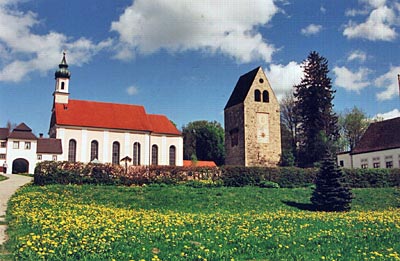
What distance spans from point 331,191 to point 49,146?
1363 inches

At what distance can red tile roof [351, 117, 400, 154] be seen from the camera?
1711 inches

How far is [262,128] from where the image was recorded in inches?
1704

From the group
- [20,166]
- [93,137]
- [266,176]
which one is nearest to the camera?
[266,176]

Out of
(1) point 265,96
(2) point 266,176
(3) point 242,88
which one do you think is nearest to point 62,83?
(3) point 242,88

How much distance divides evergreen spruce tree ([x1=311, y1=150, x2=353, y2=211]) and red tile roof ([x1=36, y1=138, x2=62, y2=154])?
105 feet

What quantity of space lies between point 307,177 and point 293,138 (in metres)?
28.1

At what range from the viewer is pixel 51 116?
5069 centimetres

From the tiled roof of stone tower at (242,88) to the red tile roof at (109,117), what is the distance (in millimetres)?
9419

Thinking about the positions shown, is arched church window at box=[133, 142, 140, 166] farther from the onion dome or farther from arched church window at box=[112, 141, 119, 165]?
the onion dome

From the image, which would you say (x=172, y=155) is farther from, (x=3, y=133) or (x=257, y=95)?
(x=3, y=133)

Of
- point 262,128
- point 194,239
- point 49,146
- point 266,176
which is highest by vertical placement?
point 262,128

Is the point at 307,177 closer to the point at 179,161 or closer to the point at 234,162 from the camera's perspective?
the point at 234,162

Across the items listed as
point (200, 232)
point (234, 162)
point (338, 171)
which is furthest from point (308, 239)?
point (234, 162)

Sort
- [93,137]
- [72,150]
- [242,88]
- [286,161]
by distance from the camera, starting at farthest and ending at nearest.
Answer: [93,137] < [72,150] < [242,88] < [286,161]
